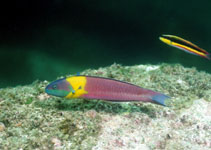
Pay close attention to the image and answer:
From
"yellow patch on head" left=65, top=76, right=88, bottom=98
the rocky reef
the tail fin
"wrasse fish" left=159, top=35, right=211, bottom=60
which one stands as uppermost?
"wrasse fish" left=159, top=35, right=211, bottom=60

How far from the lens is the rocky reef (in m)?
2.37

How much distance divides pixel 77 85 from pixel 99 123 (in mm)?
591

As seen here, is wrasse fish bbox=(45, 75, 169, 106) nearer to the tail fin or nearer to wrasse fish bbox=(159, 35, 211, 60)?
the tail fin

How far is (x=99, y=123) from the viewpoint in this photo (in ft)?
8.81

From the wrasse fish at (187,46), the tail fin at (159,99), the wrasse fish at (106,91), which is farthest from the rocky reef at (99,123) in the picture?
the wrasse fish at (187,46)

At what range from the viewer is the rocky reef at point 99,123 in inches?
93.4

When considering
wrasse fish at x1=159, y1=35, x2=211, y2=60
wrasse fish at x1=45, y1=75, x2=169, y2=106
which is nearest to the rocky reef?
wrasse fish at x1=45, y1=75, x2=169, y2=106

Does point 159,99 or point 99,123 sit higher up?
point 159,99

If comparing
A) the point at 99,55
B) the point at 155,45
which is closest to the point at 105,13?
the point at 99,55

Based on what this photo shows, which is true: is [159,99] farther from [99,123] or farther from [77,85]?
[77,85]

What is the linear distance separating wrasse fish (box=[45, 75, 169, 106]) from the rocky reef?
26 cm

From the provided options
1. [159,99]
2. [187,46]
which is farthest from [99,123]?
[187,46]

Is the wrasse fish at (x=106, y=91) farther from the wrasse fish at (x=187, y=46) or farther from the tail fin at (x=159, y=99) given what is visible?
the wrasse fish at (x=187, y=46)

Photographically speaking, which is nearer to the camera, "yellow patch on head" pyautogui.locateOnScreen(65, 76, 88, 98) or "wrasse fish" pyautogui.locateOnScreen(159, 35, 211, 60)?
"yellow patch on head" pyautogui.locateOnScreen(65, 76, 88, 98)
